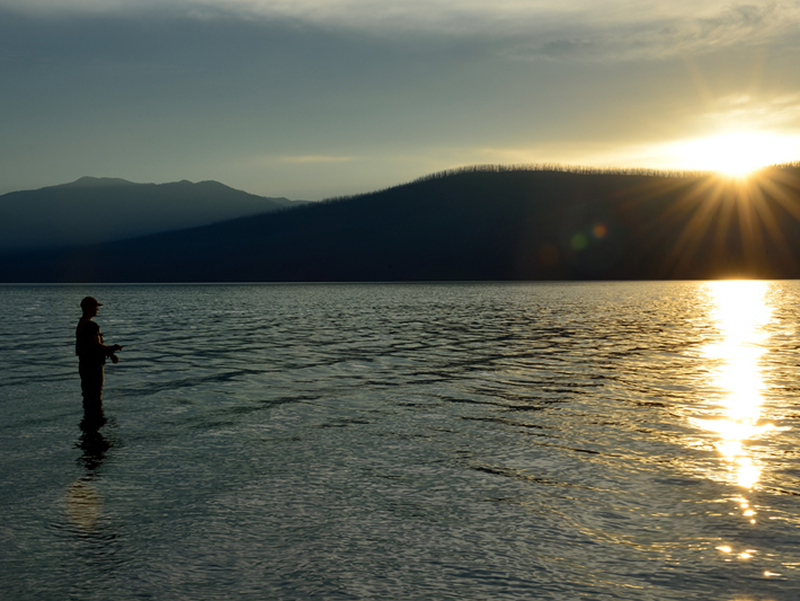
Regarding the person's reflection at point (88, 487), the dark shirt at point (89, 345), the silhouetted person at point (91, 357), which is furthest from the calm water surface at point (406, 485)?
the dark shirt at point (89, 345)

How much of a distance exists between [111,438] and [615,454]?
771cm

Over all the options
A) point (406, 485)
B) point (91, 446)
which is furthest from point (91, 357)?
point (406, 485)

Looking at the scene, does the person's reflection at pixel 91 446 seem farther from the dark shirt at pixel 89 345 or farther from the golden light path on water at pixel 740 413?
the golden light path on water at pixel 740 413

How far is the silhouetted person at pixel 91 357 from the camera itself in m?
13.1

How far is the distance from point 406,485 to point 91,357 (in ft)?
24.4

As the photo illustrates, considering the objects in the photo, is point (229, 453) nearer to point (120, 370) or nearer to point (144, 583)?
point (144, 583)

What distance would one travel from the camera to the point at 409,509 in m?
7.81

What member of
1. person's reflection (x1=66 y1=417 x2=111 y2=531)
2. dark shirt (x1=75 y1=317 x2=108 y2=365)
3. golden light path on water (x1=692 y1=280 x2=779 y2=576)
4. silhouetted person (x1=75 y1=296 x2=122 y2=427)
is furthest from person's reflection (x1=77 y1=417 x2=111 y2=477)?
golden light path on water (x1=692 y1=280 x2=779 y2=576)

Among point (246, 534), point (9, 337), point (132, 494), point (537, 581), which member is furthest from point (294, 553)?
point (9, 337)

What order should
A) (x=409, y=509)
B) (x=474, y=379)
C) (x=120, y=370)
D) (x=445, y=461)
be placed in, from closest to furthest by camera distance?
(x=409, y=509), (x=445, y=461), (x=474, y=379), (x=120, y=370)

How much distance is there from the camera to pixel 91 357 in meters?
13.3

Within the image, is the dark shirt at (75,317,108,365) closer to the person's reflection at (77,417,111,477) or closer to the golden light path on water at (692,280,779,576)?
the person's reflection at (77,417,111,477)

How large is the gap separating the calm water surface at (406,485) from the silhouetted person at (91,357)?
56cm

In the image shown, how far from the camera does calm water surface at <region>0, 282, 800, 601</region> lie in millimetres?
6023
